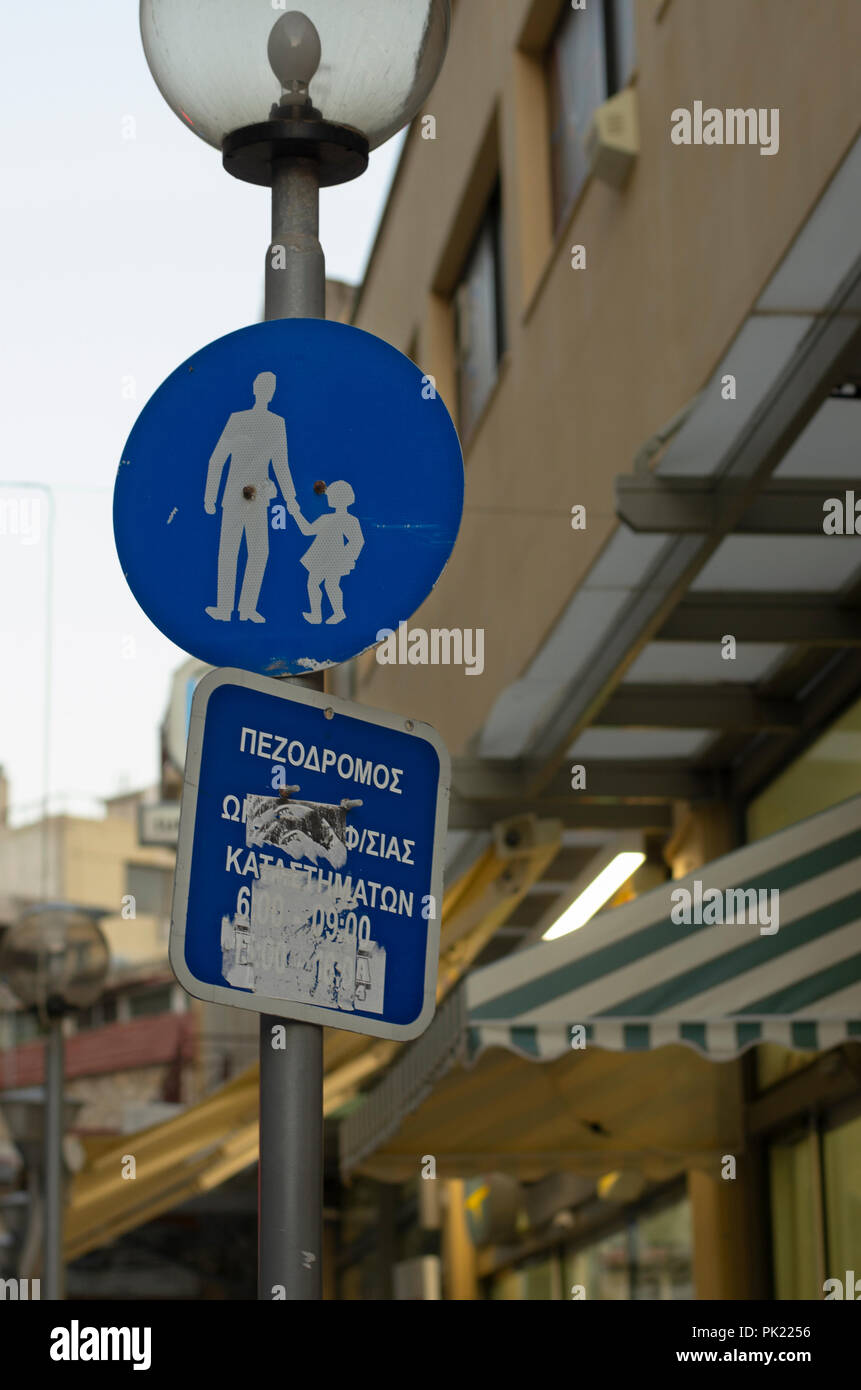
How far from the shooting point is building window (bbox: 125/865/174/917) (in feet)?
157

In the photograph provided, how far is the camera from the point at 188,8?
300cm

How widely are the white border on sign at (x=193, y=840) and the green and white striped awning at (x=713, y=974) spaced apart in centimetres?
365

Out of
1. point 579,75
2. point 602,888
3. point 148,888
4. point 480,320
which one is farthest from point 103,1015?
point 579,75

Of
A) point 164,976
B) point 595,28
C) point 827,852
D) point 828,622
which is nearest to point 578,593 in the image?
point 828,622

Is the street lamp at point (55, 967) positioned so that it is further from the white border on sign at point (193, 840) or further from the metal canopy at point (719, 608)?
the white border on sign at point (193, 840)

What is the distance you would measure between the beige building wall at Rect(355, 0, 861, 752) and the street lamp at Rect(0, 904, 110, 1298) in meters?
2.79

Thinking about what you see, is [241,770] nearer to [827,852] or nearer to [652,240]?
[827,852]

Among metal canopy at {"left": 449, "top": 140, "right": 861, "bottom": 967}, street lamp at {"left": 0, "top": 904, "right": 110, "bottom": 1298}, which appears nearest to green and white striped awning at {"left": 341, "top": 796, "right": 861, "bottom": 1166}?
metal canopy at {"left": 449, "top": 140, "right": 861, "bottom": 967}

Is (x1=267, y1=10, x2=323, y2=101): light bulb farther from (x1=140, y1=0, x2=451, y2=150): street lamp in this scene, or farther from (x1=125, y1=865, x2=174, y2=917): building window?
(x1=125, y1=865, x2=174, y2=917): building window

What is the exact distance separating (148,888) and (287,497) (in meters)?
46.8

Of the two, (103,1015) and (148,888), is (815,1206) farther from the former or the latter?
(148,888)

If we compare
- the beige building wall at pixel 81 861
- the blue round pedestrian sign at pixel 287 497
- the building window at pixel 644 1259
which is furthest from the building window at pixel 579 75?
the beige building wall at pixel 81 861

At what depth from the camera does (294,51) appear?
2.98 metres

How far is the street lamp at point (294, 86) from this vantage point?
2965 mm
